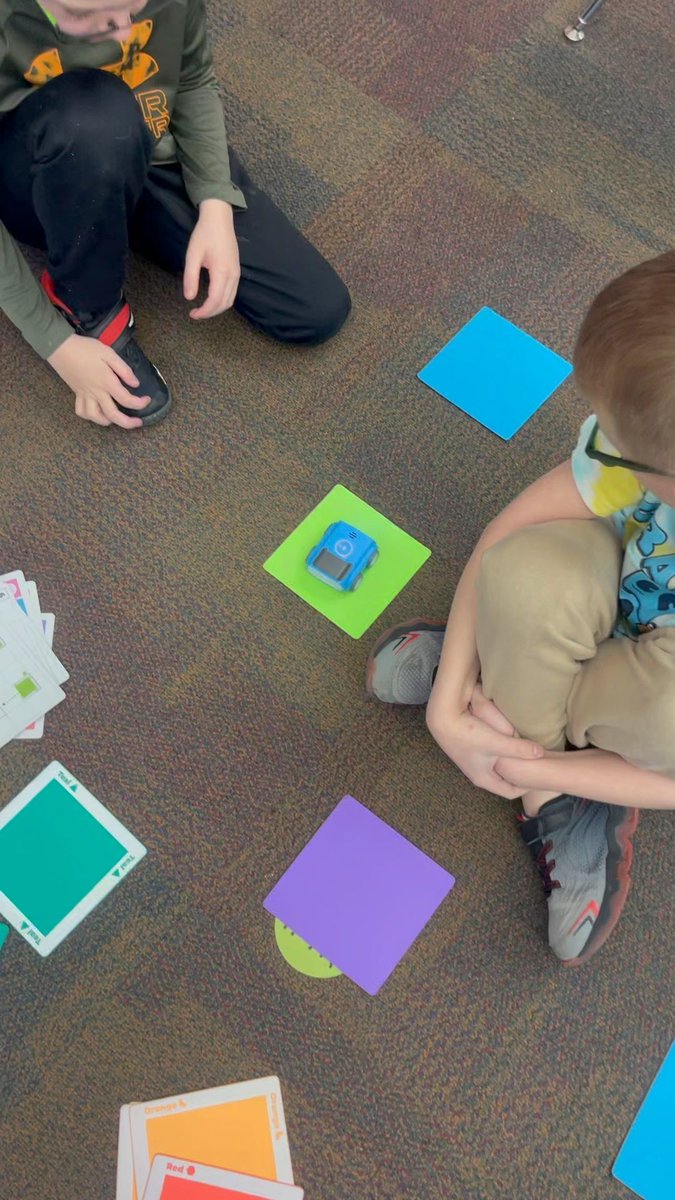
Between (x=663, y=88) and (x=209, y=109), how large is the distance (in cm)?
95

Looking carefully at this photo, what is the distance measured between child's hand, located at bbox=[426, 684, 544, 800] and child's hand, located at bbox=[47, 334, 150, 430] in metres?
0.66

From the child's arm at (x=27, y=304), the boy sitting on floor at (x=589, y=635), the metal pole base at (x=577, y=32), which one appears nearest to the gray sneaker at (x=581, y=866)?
the boy sitting on floor at (x=589, y=635)

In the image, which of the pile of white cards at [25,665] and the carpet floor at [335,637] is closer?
the carpet floor at [335,637]

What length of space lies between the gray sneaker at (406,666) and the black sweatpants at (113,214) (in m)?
0.53

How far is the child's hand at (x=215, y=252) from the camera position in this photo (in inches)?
45.7

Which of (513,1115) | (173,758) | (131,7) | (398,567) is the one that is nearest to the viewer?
(131,7)

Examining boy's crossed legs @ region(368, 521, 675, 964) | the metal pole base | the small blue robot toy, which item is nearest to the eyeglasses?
boy's crossed legs @ region(368, 521, 675, 964)

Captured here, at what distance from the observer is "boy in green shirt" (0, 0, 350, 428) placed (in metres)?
0.98

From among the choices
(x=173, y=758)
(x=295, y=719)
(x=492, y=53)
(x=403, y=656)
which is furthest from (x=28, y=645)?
(x=492, y=53)

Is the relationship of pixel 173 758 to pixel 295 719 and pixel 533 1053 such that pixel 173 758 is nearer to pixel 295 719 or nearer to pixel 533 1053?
pixel 295 719

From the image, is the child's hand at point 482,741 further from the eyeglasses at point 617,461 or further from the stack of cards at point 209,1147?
the stack of cards at point 209,1147

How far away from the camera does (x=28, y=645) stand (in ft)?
3.69

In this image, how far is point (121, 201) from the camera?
1065 mm

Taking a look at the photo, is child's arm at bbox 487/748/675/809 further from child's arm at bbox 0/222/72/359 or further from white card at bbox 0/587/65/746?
child's arm at bbox 0/222/72/359
